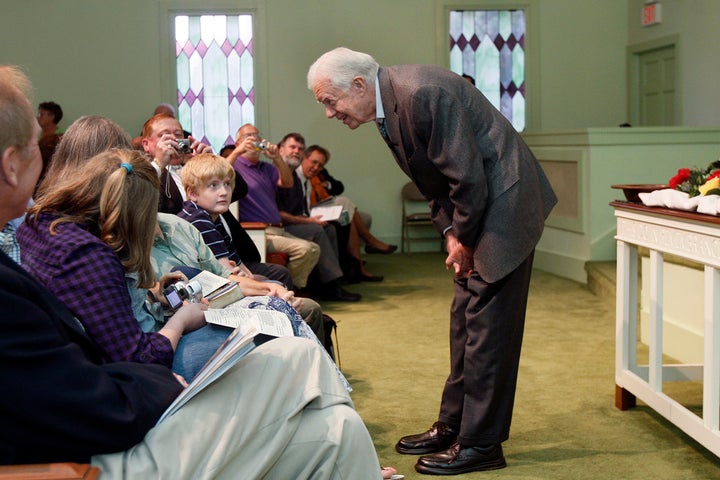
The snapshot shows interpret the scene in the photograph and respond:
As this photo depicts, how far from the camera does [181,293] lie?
2.58 metres

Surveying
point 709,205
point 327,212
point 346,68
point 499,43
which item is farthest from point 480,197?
point 499,43

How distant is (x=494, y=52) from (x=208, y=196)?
689cm

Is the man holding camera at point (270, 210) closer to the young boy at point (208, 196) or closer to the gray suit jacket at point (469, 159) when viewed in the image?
the young boy at point (208, 196)

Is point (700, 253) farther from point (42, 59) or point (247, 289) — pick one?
point (42, 59)

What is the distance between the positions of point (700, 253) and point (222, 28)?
25.3 feet

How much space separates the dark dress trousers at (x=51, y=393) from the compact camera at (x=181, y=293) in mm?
834

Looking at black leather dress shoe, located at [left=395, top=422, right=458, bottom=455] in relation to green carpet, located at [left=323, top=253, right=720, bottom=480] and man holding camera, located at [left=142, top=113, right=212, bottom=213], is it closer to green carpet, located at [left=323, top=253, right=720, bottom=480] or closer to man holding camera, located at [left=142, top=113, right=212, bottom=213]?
green carpet, located at [left=323, top=253, right=720, bottom=480]

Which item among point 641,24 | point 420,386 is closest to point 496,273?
point 420,386

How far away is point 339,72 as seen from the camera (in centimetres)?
312

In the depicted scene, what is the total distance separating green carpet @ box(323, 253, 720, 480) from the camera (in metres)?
3.32

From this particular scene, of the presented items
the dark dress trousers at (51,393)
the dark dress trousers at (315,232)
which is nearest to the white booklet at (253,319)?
the dark dress trousers at (51,393)

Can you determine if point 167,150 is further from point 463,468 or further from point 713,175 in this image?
point 713,175

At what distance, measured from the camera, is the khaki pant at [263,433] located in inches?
66.2

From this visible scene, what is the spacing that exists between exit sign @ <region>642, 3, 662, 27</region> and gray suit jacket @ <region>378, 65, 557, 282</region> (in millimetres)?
7028
